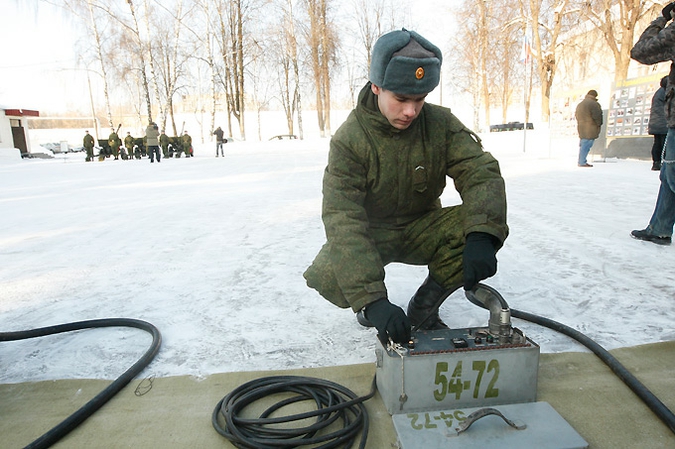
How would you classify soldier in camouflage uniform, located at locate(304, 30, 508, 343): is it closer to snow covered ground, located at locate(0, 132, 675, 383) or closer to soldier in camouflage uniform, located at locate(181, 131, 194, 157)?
snow covered ground, located at locate(0, 132, 675, 383)

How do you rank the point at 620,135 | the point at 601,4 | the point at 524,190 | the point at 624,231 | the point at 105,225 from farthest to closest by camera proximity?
the point at 601,4
the point at 620,135
the point at 524,190
the point at 105,225
the point at 624,231

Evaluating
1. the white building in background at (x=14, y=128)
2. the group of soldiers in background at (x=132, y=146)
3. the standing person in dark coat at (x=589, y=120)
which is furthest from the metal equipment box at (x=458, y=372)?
the white building in background at (x=14, y=128)

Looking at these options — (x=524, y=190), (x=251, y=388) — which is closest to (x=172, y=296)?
(x=251, y=388)

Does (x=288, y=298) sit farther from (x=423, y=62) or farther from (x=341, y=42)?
(x=341, y=42)

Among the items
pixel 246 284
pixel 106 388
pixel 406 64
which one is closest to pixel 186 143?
pixel 246 284

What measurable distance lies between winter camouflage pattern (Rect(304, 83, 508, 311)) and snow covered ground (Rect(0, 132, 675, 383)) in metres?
0.46

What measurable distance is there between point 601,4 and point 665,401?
2149 centimetres

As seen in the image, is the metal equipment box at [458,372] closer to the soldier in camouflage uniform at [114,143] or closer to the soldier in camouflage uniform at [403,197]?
the soldier in camouflage uniform at [403,197]

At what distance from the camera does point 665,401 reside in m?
1.49

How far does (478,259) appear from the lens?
56.3 inches

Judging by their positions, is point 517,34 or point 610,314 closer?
point 610,314

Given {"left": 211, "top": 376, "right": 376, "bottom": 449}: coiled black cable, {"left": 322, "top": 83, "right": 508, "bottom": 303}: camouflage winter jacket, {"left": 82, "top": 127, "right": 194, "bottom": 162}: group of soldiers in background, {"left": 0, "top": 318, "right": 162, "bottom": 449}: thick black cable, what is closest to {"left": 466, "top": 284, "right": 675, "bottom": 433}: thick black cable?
{"left": 322, "top": 83, "right": 508, "bottom": 303}: camouflage winter jacket

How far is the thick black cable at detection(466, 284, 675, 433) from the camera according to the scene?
1388 mm

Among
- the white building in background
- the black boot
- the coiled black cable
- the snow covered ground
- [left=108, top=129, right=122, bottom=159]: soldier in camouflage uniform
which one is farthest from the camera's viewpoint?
the white building in background
